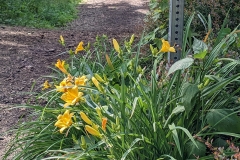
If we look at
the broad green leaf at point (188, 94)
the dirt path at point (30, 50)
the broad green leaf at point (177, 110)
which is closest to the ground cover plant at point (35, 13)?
the dirt path at point (30, 50)

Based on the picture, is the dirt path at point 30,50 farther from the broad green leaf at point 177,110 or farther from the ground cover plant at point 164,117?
the broad green leaf at point 177,110

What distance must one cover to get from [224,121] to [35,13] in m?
9.03

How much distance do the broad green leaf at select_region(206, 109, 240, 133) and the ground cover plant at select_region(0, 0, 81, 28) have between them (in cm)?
758

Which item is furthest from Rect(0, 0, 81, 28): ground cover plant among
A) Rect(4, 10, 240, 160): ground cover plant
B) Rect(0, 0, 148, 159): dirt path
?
Rect(4, 10, 240, 160): ground cover plant

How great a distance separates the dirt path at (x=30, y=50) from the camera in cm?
448

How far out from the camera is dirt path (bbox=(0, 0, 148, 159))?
448 centimetres

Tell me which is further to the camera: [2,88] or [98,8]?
[98,8]

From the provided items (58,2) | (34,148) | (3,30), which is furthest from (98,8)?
(34,148)

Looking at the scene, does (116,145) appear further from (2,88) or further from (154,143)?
(2,88)

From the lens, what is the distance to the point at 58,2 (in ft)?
42.0

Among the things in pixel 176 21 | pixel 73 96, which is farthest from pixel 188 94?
pixel 176 21

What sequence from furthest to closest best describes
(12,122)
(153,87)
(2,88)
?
(2,88) < (12,122) < (153,87)

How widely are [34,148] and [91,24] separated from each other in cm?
743

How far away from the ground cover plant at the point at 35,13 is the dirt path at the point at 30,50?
0.34 meters
